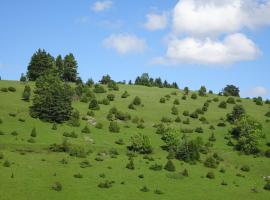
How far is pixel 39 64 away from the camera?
155 metres

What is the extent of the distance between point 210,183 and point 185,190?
834 cm

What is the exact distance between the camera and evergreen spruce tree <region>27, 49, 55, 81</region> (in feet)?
506

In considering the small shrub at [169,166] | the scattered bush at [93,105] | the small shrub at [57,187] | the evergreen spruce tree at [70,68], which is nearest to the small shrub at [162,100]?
the scattered bush at [93,105]

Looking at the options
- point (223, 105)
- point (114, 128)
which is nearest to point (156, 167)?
point (114, 128)

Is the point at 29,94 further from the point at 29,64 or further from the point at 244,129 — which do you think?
the point at 244,129

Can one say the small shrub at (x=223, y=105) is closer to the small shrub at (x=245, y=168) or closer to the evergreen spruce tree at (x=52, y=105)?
the small shrub at (x=245, y=168)

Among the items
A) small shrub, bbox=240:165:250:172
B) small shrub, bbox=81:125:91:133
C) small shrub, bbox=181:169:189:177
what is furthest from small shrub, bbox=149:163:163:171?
small shrub, bbox=81:125:91:133

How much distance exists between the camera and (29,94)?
427 feet

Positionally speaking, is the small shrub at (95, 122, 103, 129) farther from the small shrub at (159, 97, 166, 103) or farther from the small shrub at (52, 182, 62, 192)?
the small shrub at (52, 182, 62, 192)

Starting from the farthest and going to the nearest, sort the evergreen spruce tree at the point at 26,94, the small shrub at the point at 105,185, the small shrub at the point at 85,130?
the evergreen spruce tree at the point at 26,94 → the small shrub at the point at 85,130 → the small shrub at the point at 105,185

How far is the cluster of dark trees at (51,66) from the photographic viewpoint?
154500 mm

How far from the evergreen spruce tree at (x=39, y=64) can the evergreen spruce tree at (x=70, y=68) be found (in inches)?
309

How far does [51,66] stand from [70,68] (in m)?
10.4

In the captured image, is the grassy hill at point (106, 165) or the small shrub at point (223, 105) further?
the small shrub at point (223, 105)
